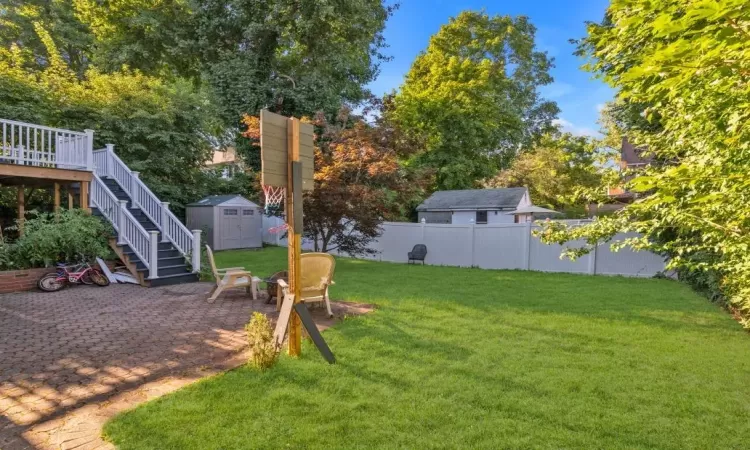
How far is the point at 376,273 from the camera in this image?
11266 mm

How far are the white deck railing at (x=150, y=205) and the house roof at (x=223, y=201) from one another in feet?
22.8

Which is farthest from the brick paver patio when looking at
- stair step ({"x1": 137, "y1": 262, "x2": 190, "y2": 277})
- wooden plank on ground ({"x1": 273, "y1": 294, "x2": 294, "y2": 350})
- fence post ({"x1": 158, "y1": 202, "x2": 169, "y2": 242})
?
fence post ({"x1": 158, "y1": 202, "x2": 169, "y2": 242})

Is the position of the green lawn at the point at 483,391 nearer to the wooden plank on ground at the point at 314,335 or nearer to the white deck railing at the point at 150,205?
the wooden plank on ground at the point at 314,335

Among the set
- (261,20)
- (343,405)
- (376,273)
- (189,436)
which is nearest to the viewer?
(189,436)

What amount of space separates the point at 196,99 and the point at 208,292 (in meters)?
10.9

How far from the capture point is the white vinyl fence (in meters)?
11.3

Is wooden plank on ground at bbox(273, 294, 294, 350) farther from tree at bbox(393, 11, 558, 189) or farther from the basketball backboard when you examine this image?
tree at bbox(393, 11, 558, 189)

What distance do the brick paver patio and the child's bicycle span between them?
0.43 metres

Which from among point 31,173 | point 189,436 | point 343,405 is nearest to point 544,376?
point 343,405

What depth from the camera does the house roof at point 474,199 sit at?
23.0 m

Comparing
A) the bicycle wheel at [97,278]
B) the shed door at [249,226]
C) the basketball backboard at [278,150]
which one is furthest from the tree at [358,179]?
the shed door at [249,226]

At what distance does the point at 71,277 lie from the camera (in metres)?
8.48

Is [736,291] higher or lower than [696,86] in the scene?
lower

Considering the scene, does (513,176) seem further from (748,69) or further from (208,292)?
(748,69)
